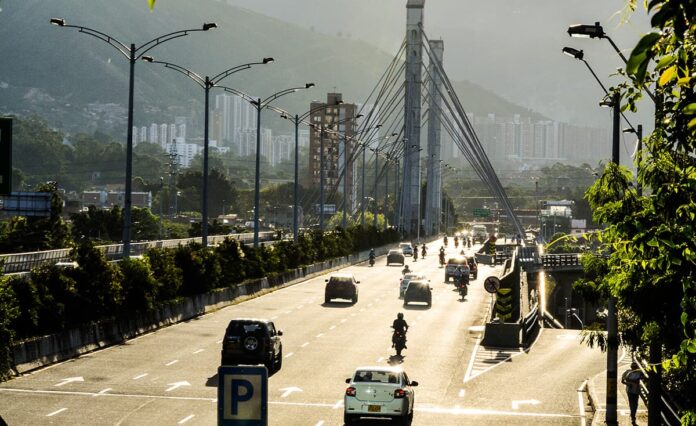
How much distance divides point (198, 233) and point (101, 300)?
95.3 metres

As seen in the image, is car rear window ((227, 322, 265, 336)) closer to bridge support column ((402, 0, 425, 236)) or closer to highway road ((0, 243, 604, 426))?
highway road ((0, 243, 604, 426))

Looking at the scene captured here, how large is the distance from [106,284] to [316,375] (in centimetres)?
1001

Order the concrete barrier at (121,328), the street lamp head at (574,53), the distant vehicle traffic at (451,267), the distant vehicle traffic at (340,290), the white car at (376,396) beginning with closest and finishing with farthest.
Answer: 1. the street lamp head at (574,53)
2. the white car at (376,396)
3. the concrete barrier at (121,328)
4. the distant vehicle traffic at (340,290)
5. the distant vehicle traffic at (451,267)

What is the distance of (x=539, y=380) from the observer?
39.8 meters

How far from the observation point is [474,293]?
7912 cm

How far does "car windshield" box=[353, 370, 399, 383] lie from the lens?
95.7 ft

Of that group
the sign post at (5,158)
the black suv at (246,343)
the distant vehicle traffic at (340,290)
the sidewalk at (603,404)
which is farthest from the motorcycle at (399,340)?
the distant vehicle traffic at (340,290)

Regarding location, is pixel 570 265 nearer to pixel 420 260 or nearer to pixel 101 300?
pixel 420 260

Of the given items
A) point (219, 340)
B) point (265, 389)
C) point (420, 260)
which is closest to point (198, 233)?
point (420, 260)

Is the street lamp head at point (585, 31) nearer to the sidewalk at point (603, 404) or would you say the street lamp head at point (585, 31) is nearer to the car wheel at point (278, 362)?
the sidewalk at point (603, 404)

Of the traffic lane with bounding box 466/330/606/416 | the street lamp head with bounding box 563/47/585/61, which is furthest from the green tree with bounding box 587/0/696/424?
the traffic lane with bounding box 466/330/606/416

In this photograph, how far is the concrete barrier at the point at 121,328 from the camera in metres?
37.1

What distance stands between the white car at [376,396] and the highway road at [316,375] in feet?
2.95

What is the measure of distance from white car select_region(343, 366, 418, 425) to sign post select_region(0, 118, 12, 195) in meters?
8.62
